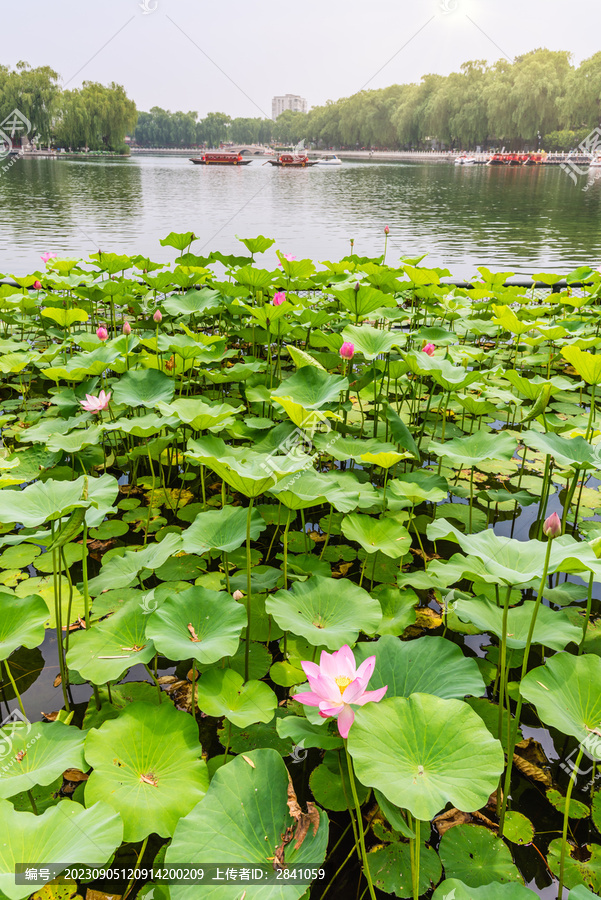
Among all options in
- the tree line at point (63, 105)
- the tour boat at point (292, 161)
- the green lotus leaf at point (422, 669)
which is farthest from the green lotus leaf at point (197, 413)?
the tour boat at point (292, 161)

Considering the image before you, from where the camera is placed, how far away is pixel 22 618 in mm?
1211

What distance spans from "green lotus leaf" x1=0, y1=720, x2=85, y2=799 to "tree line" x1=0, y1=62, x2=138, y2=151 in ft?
110

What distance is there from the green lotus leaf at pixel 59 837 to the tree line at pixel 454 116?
47.8 meters

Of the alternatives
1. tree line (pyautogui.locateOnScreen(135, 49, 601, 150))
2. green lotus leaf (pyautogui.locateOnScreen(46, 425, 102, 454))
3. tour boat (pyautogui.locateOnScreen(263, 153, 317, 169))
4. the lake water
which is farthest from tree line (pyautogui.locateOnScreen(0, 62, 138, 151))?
green lotus leaf (pyautogui.locateOnScreen(46, 425, 102, 454))

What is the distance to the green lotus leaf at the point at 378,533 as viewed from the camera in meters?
1.58

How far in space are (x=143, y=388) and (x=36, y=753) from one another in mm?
1512

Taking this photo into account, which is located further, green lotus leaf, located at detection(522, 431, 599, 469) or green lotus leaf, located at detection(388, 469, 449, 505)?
green lotus leaf, located at detection(388, 469, 449, 505)

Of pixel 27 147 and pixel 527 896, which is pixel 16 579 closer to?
pixel 527 896

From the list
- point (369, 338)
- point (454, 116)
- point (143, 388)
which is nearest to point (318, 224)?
point (369, 338)

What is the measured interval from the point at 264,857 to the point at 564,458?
120cm

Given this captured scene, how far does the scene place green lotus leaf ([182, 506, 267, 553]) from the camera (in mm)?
1438

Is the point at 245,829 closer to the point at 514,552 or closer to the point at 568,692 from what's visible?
the point at 568,692

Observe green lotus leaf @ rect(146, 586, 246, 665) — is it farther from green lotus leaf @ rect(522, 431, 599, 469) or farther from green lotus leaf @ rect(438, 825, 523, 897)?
green lotus leaf @ rect(522, 431, 599, 469)

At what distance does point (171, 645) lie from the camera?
1109 mm
